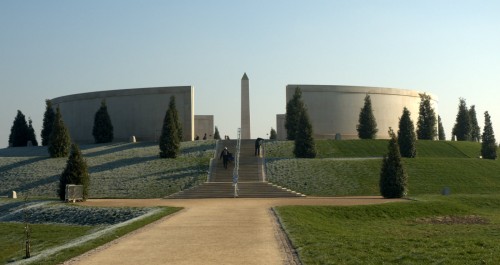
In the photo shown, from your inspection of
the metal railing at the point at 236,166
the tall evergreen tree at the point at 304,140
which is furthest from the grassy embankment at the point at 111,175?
the tall evergreen tree at the point at 304,140

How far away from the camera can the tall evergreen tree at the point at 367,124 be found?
63.4m

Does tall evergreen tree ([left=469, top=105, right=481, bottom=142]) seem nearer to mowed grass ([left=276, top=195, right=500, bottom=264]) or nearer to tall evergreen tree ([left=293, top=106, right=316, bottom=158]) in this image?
tall evergreen tree ([left=293, top=106, right=316, bottom=158])

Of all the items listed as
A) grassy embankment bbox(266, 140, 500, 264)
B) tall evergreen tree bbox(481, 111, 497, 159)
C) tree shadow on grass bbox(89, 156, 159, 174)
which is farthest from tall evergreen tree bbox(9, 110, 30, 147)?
tall evergreen tree bbox(481, 111, 497, 159)

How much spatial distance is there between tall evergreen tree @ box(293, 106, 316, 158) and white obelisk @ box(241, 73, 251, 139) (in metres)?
11.4

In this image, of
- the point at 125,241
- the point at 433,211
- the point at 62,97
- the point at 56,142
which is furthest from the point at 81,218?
the point at 62,97

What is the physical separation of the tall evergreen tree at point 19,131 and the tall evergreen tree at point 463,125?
172ft

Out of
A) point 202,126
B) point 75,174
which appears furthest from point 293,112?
point 75,174

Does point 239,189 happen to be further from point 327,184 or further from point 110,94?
point 110,94

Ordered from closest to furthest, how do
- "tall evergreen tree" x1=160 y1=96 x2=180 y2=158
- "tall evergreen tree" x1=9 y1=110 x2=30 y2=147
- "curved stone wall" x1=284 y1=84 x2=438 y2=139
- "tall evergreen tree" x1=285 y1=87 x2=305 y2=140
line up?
"tall evergreen tree" x1=160 y1=96 x2=180 y2=158
"tall evergreen tree" x1=285 y1=87 x2=305 y2=140
"curved stone wall" x1=284 y1=84 x2=438 y2=139
"tall evergreen tree" x1=9 y1=110 x2=30 y2=147

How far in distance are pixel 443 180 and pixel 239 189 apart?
1483cm

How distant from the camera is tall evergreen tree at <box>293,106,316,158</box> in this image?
4938 centimetres

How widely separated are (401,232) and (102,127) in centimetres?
4533

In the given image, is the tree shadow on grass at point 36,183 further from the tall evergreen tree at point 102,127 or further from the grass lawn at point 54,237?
the tall evergreen tree at point 102,127

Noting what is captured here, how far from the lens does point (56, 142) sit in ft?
164
